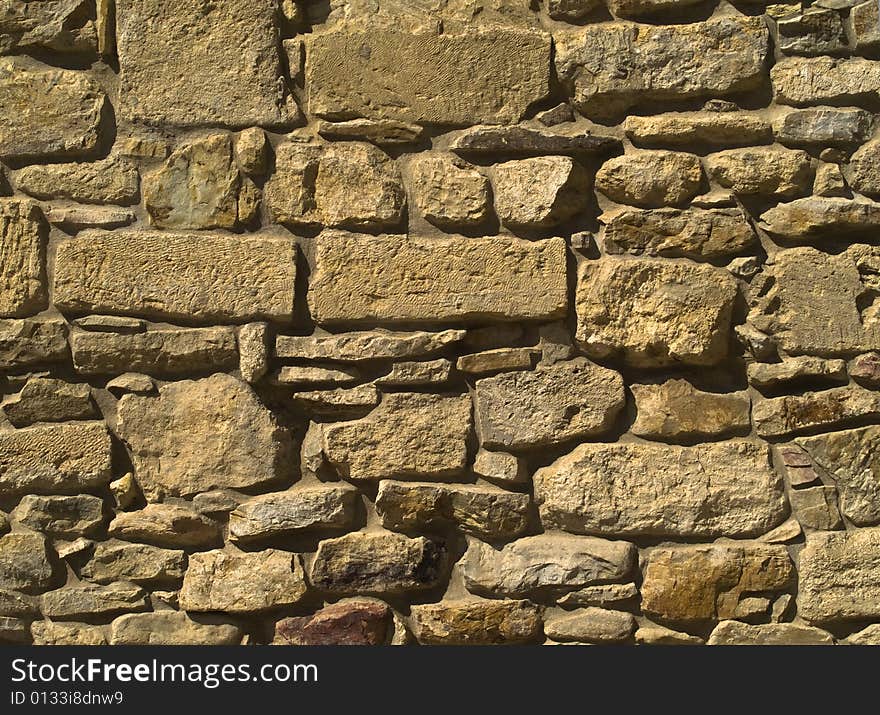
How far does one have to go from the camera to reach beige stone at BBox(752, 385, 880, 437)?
7.17ft

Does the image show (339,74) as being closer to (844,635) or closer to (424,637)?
(424,637)

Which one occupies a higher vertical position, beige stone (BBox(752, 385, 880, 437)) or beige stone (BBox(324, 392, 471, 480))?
beige stone (BBox(752, 385, 880, 437))

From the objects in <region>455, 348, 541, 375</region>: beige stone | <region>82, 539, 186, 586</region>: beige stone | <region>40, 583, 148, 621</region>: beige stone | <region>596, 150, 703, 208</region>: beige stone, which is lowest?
<region>40, 583, 148, 621</region>: beige stone

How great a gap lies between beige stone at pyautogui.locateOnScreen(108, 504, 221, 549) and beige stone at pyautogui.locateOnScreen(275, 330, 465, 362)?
0.48 m

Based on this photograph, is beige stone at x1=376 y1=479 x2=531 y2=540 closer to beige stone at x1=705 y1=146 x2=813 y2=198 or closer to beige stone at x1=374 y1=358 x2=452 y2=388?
beige stone at x1=374 y1=358 x2=452 y2=388

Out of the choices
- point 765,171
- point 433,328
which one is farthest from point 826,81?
point 433,328

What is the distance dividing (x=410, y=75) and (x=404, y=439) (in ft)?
3.15

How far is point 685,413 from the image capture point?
86.5 inches

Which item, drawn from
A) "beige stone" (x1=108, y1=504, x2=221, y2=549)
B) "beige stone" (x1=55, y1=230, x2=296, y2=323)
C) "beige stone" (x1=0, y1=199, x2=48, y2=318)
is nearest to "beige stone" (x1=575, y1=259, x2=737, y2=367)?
"beige stone" (x1=55, y1=230, x2=296, y2=323)

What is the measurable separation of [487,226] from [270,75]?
696 millimetres

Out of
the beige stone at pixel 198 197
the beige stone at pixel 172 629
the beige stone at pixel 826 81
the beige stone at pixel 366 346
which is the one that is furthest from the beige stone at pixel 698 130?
the beige stone at pixel 172 629

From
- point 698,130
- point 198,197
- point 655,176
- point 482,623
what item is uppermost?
point 698,130

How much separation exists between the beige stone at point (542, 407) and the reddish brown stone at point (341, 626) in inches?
21.0

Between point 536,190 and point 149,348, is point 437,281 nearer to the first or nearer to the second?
point 536,190
